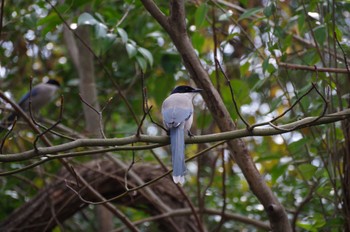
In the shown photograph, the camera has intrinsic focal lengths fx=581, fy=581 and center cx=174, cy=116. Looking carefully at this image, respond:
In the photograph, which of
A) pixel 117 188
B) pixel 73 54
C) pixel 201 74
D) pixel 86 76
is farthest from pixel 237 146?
pixel 73 54

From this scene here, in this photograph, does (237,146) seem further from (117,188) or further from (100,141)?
(117,188)

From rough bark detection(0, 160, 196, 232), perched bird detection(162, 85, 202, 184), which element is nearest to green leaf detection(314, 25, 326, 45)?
perched bird detection(162, 85, 202, 184)

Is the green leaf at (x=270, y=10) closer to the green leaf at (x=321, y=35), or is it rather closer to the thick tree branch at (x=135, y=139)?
the green leaf at (x=321, y=35)

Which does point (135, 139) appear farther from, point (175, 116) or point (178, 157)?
point (175, 116)

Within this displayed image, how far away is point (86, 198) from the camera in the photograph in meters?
5.79

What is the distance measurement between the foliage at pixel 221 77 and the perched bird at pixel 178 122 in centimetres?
32

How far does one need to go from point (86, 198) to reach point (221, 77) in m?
1.82

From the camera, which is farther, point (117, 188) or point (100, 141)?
point (117, 188)

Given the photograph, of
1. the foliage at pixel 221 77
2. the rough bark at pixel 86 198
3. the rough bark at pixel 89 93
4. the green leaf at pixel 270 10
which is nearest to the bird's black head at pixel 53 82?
the foliage at pixel 221 77

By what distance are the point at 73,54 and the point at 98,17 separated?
240 cm

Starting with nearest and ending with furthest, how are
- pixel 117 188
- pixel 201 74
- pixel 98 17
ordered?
pixel 201 74 < pixel 98 17 < pixel 117 188

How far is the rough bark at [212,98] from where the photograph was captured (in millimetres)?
3840

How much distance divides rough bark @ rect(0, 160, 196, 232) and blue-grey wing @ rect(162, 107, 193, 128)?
1692mm

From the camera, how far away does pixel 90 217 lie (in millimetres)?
7684
